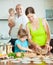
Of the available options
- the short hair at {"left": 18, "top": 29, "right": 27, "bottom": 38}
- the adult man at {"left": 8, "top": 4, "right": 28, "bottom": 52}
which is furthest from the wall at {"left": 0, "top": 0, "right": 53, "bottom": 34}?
the short hair at {"left": 18, "top": 29, "right": 27, "bottom": 38}

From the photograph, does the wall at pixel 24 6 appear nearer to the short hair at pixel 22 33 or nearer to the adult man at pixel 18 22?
the adult man at pixel 18 22

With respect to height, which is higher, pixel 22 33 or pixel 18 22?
pixel 18 22

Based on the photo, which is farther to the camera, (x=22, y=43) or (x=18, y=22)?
(x=18, y=22)

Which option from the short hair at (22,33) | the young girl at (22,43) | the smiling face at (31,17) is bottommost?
the young girl at (22,43)

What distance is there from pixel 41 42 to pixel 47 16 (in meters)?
1.99

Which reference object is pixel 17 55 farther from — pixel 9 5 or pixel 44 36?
pixel 9 5

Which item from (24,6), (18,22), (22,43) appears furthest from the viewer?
(24,6)

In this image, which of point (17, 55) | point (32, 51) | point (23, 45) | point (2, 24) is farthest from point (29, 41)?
point (2, 24)

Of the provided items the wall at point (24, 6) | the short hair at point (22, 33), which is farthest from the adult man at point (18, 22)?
the wall at point (24, 6)

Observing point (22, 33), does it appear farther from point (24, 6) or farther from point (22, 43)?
point (24, 6)

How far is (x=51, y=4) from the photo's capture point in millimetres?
4309

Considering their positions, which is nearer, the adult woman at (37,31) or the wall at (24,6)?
the adult woman at (37,31)

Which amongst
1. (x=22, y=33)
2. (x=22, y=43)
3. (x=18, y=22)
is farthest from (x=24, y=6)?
(x=22, y=43)

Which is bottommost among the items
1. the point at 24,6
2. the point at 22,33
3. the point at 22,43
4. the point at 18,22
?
the point at 22,43
